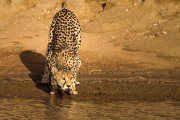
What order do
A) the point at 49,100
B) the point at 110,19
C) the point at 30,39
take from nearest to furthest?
the point at 49,100 → the point at 30,39 → the point at 110,19

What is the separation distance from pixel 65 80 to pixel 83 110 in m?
1.31

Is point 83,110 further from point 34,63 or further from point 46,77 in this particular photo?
point 34,63

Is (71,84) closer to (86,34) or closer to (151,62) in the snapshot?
(151,62)

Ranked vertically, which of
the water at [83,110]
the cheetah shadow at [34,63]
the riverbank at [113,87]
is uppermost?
the cheetah shadow at [34,63]

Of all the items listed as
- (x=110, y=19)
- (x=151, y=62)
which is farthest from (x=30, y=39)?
(x=151, y=62)

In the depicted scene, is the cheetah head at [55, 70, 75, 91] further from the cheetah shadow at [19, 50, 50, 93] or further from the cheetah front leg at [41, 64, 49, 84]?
the cheetah shadow at [19, 50, 50, 93]

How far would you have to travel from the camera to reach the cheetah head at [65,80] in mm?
10156

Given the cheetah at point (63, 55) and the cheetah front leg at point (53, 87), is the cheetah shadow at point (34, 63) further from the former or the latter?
the cheetah front leg at point (53, 87)

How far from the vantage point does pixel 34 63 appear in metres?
13.4

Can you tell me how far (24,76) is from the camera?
39.9 feet

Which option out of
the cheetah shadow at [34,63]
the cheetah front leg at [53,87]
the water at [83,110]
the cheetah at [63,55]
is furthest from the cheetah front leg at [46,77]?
the water at [83,110]

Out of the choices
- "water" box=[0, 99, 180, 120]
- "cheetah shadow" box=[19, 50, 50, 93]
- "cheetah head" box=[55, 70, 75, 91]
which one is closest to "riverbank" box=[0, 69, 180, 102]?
"cheetah shadow" box=[19, 50, 50, 93]

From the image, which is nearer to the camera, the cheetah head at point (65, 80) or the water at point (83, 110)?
the water at point (83, 110)

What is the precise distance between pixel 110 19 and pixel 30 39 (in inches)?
106
